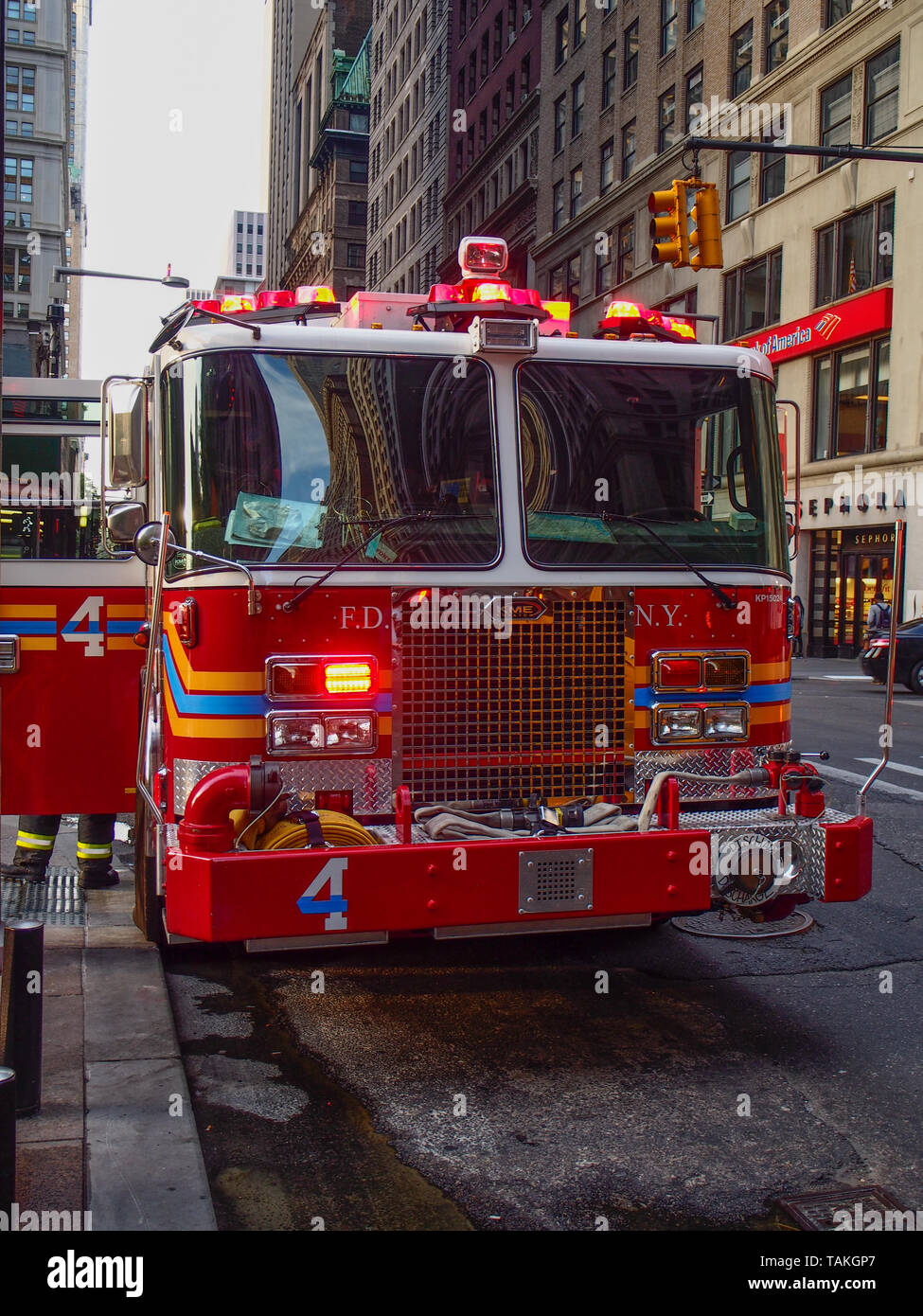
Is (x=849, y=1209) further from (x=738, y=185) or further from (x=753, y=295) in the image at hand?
(x=738, y=185)

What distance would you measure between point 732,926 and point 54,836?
3808 mm

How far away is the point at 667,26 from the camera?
40219mm

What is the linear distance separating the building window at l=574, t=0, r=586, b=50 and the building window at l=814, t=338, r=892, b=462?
20541 mm

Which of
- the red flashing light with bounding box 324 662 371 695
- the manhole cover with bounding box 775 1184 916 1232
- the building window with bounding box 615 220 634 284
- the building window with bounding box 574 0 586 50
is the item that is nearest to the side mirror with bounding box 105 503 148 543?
the red flashing light with bounding box 324 662 371 695

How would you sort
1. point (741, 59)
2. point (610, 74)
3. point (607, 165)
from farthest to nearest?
1. point (607, 165)
2. point (610, 74)
3. point (741, 59)

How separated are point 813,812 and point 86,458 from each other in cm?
439

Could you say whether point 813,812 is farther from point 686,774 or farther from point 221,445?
point 221,445

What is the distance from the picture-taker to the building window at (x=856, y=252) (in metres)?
30.3

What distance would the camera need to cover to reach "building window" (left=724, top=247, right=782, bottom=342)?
3544cm

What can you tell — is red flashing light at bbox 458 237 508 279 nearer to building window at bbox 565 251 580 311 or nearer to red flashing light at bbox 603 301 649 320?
red flashing light at bbox 603 301 649 320

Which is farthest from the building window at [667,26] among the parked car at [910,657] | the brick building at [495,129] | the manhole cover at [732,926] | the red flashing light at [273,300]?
the manhole cover at [732,926]

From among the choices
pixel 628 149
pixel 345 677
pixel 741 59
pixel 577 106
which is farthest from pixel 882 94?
pixel 345 677

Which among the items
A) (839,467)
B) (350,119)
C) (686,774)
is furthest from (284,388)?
(350,119)

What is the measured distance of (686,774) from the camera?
5.05 metres
